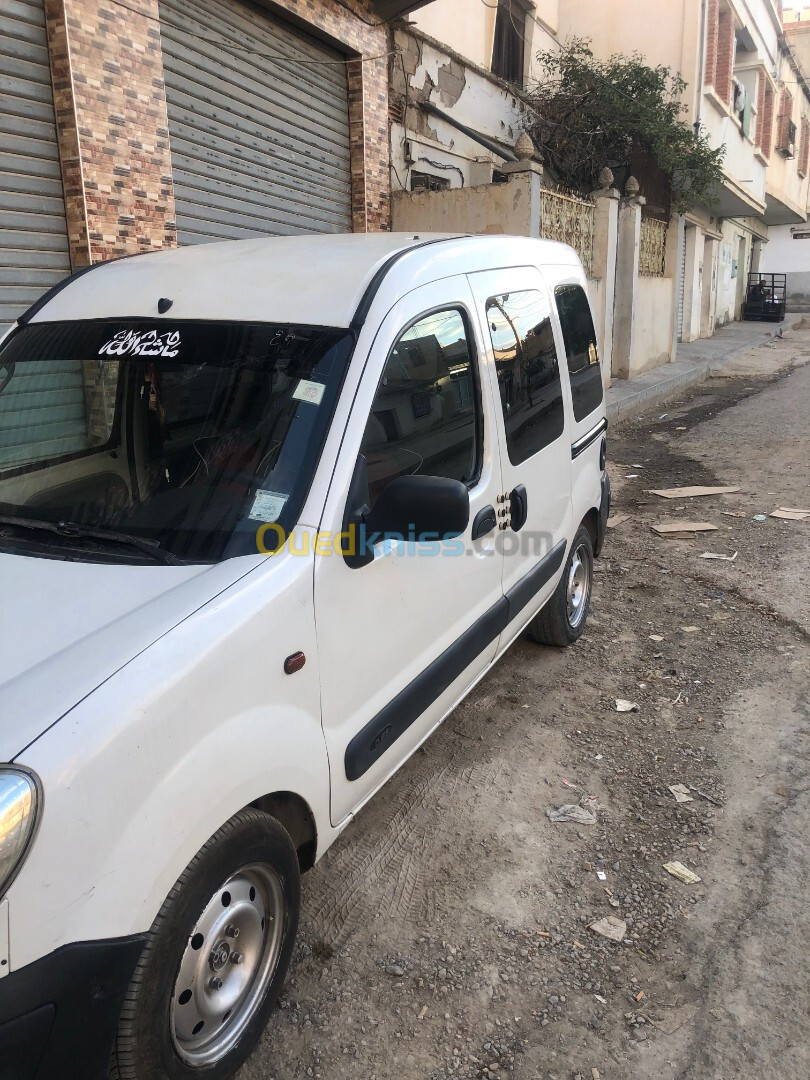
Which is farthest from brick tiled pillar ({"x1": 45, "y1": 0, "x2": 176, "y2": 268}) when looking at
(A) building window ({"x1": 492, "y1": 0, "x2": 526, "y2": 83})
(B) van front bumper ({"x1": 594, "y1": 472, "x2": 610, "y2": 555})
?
(A) building window ({"x1": 492, "y1": 0, "x2": 526, "y2": 83})

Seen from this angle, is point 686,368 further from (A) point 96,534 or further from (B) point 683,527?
(A) point 96,534

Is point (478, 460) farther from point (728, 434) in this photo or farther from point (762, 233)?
point (762, 233)

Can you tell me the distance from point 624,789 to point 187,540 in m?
2.21

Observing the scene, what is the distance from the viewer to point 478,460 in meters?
3.03

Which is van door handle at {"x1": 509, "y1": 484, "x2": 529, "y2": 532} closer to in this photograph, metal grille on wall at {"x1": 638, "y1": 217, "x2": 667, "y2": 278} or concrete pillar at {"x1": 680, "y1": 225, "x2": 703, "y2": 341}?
metal grille on wall at {"x1": 638, "y1": 217, "x2": 667, "y2": 278}

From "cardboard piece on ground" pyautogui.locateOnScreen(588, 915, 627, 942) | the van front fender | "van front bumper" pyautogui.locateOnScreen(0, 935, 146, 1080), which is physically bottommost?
"cardboard piece on ground" pyautogui.locateOnScreen(588, 915, 627, 942)

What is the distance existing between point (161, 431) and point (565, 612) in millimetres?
2643

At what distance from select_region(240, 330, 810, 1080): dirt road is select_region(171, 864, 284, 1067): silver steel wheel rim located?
0.78ft

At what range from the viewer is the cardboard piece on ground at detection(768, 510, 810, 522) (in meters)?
7.11

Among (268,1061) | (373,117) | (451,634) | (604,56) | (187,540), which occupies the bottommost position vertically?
(268,1061)

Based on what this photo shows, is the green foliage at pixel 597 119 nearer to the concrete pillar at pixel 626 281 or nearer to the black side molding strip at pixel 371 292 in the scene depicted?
the concrete pillar at pixel 626 281

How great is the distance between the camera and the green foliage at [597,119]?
Answer: 13.7 metres

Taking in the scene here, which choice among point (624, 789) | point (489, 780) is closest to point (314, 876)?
point (489, 780)

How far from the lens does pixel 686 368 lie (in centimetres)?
1656
